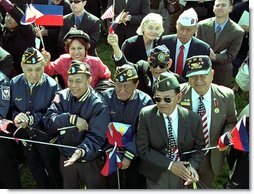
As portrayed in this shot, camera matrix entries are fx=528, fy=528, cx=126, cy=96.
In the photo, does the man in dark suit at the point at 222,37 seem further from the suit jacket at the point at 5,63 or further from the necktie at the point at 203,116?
the suit jacket at the point at 5,63

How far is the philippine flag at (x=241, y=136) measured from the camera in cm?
520

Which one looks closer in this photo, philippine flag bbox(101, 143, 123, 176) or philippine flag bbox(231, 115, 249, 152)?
philippine flag bbox(231, 115, 249, 152)

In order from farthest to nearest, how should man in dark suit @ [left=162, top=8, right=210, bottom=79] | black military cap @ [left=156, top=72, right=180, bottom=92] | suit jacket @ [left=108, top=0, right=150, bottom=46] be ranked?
suit jacket @ [left=108, top=0, right=150, bottom=46] < man in dark suit @ [left=162, top=8, right=210, bottom=79] < black military cap @ [left=156, top=72, right=180, bottom=92]

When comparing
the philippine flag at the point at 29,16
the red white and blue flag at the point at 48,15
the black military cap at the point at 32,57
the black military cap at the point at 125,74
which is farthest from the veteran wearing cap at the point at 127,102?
the red white and blue flag at the point at 48,15

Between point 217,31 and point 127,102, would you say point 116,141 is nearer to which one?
point 127,102

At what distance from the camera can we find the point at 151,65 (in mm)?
6027

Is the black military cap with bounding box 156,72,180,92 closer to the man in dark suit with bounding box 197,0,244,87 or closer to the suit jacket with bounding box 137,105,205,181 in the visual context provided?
the suit jacket with bounding box 137,105,205,181

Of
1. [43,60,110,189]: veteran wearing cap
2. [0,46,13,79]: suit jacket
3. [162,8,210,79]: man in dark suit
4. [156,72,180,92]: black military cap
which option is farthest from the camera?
[162,8,210,79]: man in dark suit

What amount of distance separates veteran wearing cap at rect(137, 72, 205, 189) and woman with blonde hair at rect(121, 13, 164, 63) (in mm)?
1472

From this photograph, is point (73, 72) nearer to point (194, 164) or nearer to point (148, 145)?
point (148, 145)

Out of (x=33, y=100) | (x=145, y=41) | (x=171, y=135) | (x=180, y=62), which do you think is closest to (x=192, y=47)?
(x=180, y=62)

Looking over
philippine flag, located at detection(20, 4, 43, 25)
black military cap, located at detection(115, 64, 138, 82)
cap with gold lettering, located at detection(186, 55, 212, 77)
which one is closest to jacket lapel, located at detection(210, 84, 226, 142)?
cap with gold lettering, located at detection(186, 55, 212, 77)

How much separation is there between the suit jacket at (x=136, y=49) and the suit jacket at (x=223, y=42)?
0.96 meters

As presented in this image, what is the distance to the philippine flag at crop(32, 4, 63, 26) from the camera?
7297mm
